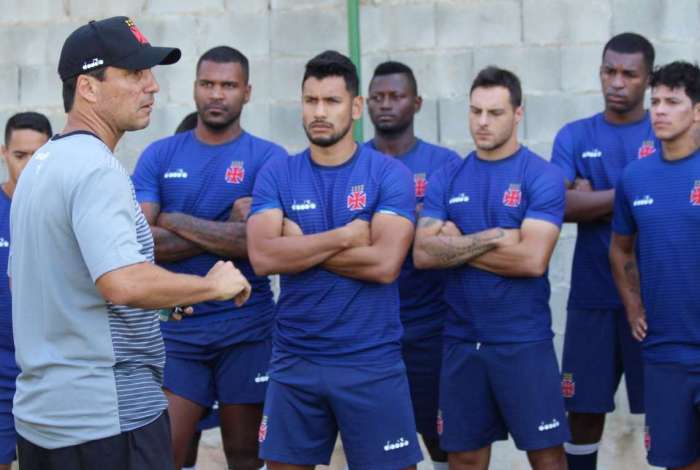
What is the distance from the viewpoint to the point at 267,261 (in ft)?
18.1

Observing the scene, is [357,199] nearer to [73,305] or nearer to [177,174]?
[177,174]

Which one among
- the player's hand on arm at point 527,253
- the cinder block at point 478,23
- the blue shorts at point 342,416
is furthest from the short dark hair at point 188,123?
the player's hand on arm at point 527,253

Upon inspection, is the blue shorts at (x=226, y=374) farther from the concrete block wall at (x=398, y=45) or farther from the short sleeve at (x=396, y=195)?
the concrete block wall at (x=398, y=45)

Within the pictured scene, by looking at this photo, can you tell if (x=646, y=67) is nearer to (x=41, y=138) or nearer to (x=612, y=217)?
(x=612, y=217)

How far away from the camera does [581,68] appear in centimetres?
718

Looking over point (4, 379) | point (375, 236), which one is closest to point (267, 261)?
point (375, 236)

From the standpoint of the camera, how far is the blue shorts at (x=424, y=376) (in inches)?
254

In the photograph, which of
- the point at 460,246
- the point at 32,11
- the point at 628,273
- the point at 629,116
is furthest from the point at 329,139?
the point at 32,11

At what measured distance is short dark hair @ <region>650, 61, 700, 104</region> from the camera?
5.68 metres

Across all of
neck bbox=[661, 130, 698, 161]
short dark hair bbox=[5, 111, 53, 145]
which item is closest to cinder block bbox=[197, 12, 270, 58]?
short dark hair bbox=[5, 111, 53, 145]

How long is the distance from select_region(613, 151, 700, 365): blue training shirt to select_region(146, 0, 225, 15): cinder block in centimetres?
316

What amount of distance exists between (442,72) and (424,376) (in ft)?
6.27

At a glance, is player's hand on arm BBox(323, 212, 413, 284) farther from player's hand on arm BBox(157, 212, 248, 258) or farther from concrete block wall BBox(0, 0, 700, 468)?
concrete block wall BBox(0, 0, 700, 468)

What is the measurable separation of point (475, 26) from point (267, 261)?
8.24 feet
